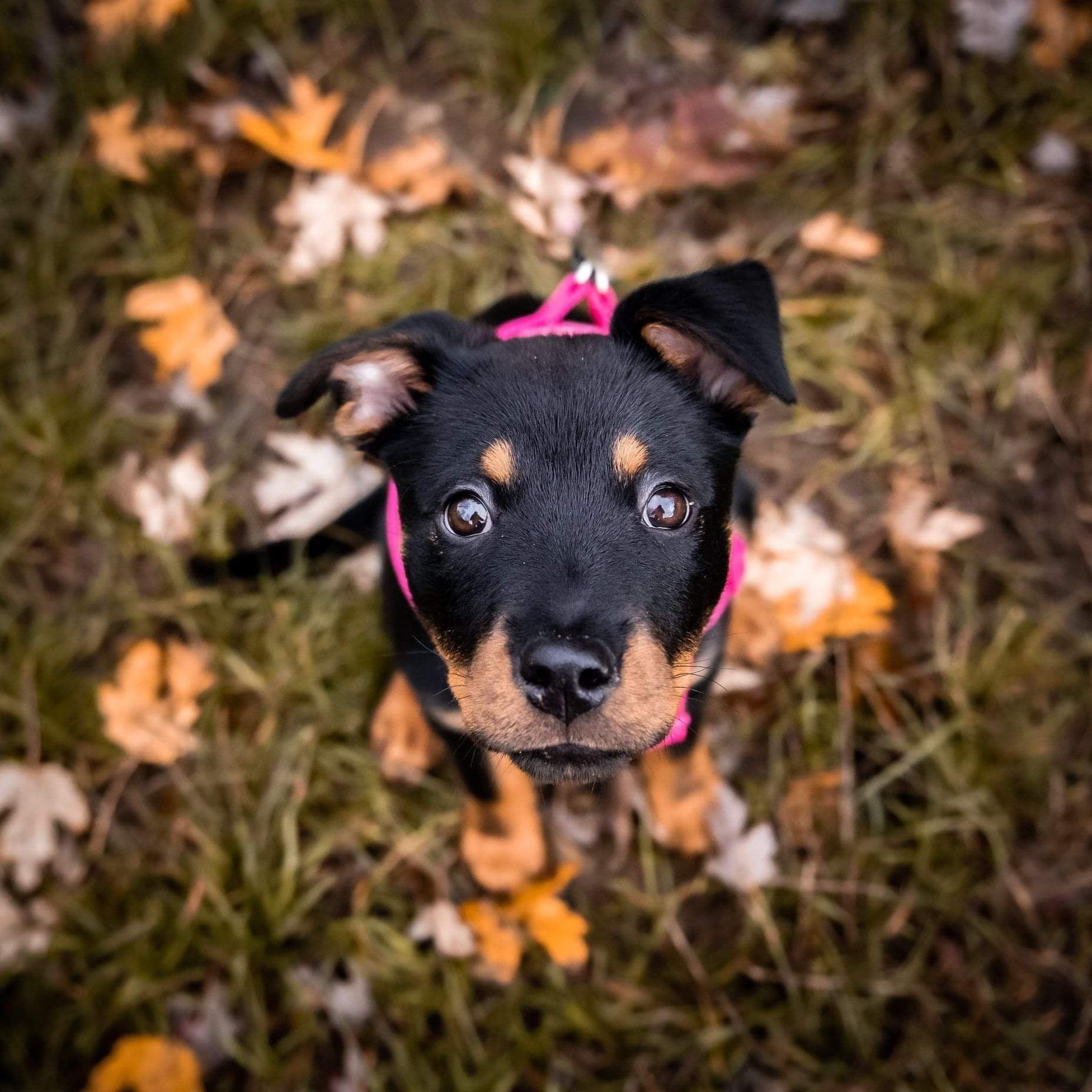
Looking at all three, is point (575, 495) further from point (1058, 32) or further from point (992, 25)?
point (1058, 32)

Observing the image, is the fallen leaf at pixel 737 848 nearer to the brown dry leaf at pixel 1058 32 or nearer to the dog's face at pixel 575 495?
the dog's face at pixel 575 495

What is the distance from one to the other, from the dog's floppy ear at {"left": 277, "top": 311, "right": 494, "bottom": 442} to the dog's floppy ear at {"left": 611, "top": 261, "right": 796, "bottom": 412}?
422 millimetres

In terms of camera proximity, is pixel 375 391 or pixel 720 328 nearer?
pixel 720 328

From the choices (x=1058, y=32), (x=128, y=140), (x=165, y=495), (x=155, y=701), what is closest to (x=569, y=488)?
(x=155, y=701)

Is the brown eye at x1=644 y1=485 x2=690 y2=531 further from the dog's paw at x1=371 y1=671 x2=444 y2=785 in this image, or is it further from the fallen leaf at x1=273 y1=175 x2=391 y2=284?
the fallen leaf at x1=273 y1=175 x2=391 y2=284

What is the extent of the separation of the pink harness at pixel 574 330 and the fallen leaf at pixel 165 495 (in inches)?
51.6

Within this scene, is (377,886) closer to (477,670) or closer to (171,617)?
(171,617)

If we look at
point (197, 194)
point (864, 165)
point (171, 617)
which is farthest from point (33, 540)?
point (864, 165)

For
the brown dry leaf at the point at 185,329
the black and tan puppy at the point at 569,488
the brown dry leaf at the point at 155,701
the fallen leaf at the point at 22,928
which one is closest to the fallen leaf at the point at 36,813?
the fallen leaf at the point at 22,928

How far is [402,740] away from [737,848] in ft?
3.90

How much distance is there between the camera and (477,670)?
6.24ft

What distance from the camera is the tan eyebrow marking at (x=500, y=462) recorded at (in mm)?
1983

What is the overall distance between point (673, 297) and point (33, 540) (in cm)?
283

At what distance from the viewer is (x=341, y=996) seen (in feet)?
9.75
